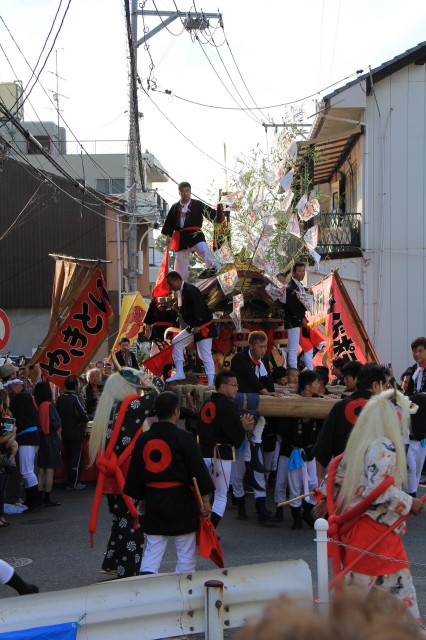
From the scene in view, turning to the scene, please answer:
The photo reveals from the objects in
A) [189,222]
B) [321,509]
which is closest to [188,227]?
[189,222]

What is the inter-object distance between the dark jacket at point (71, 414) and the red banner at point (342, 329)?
431cm

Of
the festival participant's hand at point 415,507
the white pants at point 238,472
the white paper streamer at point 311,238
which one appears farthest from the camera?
the white paper streamer at point 311,238

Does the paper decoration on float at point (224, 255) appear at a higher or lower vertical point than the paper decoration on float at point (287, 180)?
lower

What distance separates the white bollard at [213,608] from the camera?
490 centimetres

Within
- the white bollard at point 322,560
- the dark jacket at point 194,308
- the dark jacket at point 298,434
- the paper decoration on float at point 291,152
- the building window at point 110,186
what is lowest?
the dark jacket at point 298,434

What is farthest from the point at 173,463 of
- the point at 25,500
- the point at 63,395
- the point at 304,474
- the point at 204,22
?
the point at 204,22

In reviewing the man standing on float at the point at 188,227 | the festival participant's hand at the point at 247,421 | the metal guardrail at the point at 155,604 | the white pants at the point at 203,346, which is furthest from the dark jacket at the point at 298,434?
the metal guardrail at the point at 155,604

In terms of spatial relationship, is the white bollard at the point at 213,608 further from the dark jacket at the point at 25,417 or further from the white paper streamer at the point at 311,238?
the white paper streamer at the point at 311,238

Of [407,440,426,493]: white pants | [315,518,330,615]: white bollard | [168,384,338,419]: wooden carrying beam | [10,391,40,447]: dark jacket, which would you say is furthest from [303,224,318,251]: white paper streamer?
[315,518,330,615]: white bollard

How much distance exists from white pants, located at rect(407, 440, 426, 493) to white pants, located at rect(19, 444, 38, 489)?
5.36 meters

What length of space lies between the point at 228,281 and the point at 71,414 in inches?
146

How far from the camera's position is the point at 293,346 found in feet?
44.2

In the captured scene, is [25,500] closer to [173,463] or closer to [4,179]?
[173,463]

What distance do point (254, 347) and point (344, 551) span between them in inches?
221
